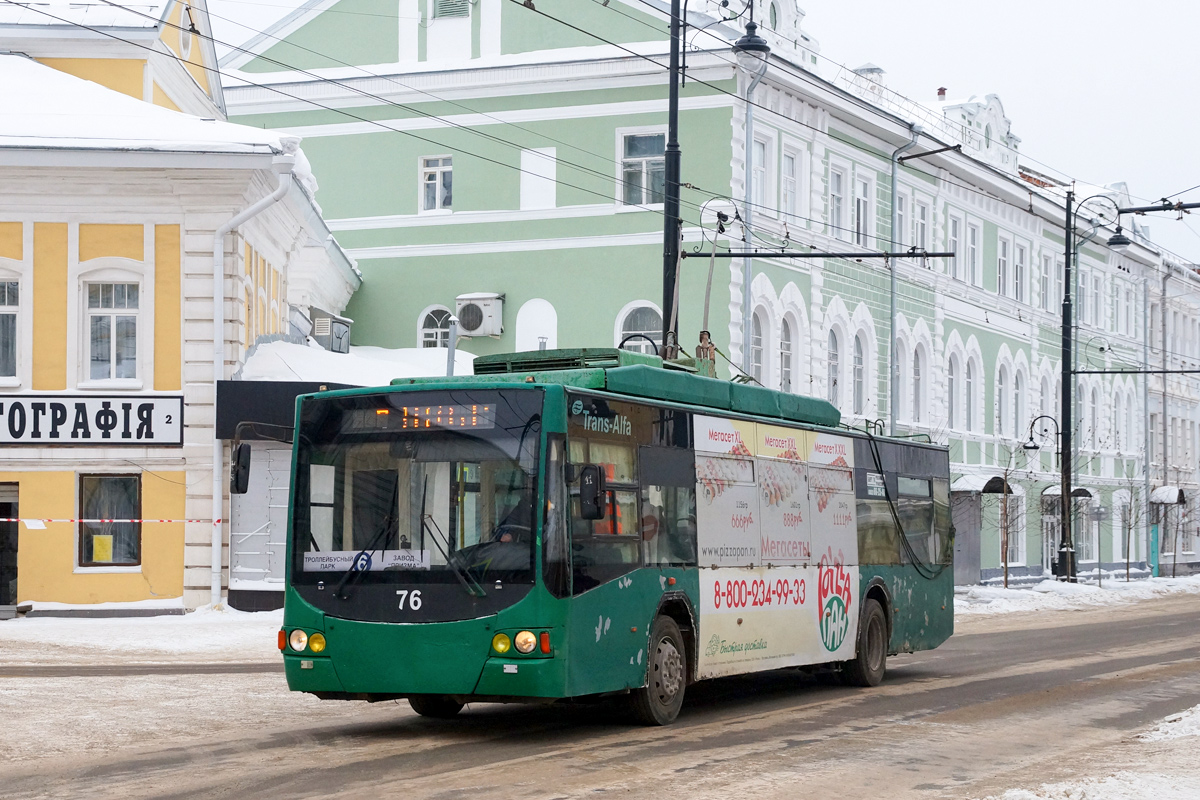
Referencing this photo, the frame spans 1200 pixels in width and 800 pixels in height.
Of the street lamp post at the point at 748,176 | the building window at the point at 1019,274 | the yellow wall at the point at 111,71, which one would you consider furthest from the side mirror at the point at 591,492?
the building window at the point at 1019,274

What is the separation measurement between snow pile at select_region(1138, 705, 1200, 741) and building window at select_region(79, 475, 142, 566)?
16802mm

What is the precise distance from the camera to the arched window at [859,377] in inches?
1647

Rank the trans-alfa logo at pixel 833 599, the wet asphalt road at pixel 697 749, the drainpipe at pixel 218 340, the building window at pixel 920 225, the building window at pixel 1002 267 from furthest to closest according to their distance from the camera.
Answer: the building window at pixel 1002 267, the building window at pixel 920 225, the drainpipe at pixel 218 340, the trans-alfa logo at pixel 833 599, the wet asphalt road at pixel 697 749

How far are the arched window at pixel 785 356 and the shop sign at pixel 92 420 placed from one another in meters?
15.7

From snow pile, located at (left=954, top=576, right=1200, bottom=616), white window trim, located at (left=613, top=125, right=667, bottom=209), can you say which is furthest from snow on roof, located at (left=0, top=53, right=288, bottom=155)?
snow pile, located at (left=954, top=576, right=1200, bottom=616)

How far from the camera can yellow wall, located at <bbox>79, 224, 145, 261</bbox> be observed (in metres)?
26.4

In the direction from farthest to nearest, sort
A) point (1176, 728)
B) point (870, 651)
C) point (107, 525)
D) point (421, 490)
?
point (107, 525)
point (870, 651)
point (1176, 728)
point (421, 490)

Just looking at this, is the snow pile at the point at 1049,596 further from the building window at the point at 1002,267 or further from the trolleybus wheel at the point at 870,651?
the trolleybus wheel at the point at 870,651

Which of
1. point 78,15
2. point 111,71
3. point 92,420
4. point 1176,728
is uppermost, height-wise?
point 78,15

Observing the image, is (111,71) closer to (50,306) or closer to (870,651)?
(50,306)

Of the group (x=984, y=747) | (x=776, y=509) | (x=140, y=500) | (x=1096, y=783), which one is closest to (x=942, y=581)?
(x=776, y=509)

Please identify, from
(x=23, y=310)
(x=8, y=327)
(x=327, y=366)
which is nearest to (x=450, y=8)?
(x=327, y=366)

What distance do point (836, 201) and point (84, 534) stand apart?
20.7m

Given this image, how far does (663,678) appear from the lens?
13812 mm
